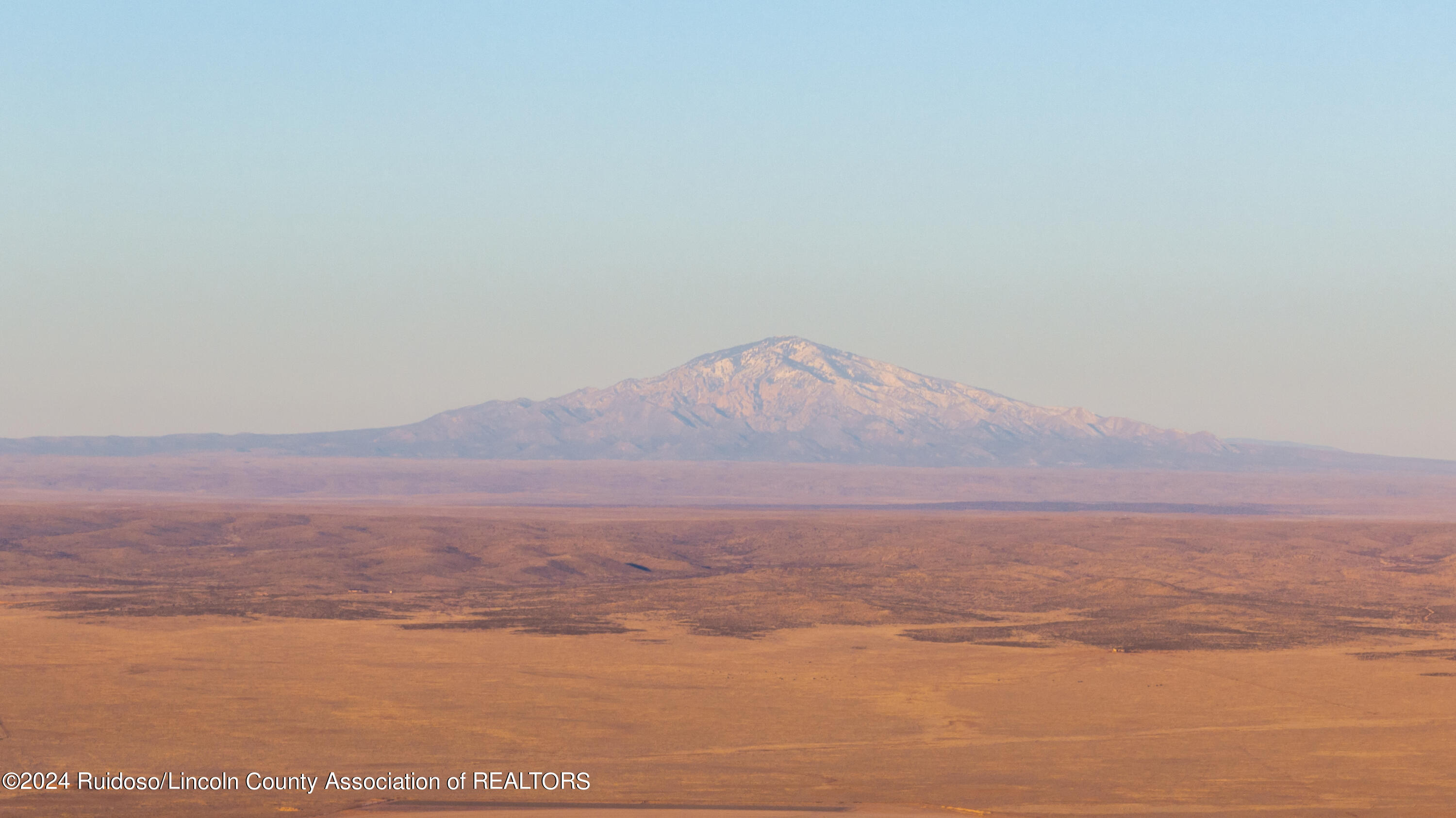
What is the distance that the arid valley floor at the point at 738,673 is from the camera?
2531 centimetres

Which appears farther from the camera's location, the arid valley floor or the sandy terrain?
A: the sandy terrain

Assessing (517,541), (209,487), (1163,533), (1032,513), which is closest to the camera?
(517,541)

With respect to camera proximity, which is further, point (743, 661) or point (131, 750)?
point (743, 661)

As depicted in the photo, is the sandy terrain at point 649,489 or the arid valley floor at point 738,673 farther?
the sandy terrain at point 649,489

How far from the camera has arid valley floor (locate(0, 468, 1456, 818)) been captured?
83.0 feet

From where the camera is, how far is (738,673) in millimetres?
38000

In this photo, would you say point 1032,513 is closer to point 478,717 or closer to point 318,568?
point 318,568

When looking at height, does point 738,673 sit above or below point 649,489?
below

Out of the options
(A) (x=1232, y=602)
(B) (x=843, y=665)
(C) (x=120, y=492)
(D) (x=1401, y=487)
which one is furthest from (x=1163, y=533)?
(D) (x=1401, y=487)

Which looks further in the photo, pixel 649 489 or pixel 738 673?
pixel 649 489

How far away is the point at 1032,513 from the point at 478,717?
103 meters

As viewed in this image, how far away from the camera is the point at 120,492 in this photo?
158 metres

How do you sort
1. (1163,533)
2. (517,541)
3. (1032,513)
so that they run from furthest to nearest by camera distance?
(1032,513) < (1163,533) < (517,541)

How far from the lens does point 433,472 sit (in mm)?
191875
